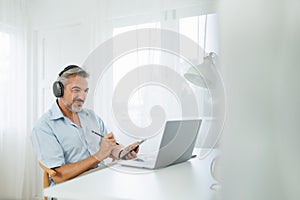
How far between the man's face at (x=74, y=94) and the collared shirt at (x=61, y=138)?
8cm

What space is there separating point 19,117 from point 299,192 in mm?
3335

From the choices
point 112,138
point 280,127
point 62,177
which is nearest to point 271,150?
point 280,127

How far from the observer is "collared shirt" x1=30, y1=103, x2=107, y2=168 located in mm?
1671

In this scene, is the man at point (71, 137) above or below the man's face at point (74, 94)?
below

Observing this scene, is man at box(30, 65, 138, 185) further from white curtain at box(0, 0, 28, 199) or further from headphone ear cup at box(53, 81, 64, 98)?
white curtain at box(0, 0, 28, 199)

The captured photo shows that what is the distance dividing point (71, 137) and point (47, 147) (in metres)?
0.18

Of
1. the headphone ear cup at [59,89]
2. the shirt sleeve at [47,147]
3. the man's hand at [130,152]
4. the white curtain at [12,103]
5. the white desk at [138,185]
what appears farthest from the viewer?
the white curtain at [12,103]

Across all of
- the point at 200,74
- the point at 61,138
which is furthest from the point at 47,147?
the point at 200,74

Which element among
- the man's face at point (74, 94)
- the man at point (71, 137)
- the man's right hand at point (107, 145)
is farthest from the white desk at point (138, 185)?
the man's face at point (74, 94)

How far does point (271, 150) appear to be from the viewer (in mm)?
244

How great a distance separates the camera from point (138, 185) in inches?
39.4

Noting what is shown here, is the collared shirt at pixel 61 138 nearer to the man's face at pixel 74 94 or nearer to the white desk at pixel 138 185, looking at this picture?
the man's face at pixel 74 94

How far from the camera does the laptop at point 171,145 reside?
1259 mm

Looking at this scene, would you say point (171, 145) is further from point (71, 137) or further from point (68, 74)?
point (68, 74)
